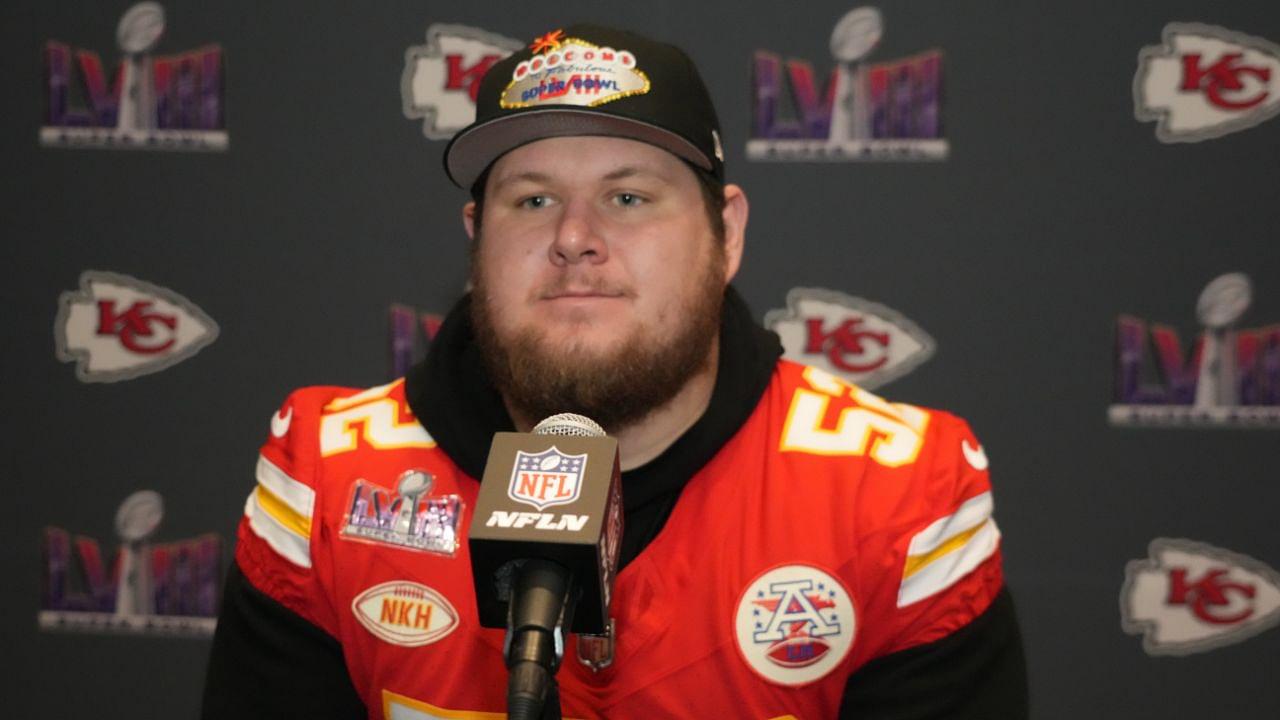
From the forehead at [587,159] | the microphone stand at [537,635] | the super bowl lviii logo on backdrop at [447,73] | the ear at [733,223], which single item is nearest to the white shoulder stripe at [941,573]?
the ear at [733,223]

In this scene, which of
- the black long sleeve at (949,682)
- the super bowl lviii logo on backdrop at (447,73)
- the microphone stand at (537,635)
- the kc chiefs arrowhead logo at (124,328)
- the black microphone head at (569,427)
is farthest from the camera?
the kc chiefs arrowhead logo at (124,328)

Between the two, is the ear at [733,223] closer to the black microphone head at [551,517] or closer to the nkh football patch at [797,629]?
the nkh football patch at [797,629]

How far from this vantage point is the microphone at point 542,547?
2.27 feet

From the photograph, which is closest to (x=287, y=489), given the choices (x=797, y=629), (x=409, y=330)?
(x=797, y=629)

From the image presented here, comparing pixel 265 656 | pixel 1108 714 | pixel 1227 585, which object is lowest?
pixel 1108 714

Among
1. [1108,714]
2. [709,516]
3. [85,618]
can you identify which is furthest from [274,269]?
[1108,714]

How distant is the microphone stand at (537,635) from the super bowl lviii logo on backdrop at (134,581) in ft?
6.08

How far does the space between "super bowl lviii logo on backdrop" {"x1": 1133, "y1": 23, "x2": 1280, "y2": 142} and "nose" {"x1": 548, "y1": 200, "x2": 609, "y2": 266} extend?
1285 millimetres

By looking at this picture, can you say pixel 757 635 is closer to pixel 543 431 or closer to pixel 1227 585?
pixel 543 431

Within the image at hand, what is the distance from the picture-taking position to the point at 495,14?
7.29 feet

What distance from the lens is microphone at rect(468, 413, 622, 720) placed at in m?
0.69

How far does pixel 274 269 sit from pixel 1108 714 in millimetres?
1901

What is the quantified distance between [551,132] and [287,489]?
59 centimetres

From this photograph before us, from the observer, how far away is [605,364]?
4.59ft
